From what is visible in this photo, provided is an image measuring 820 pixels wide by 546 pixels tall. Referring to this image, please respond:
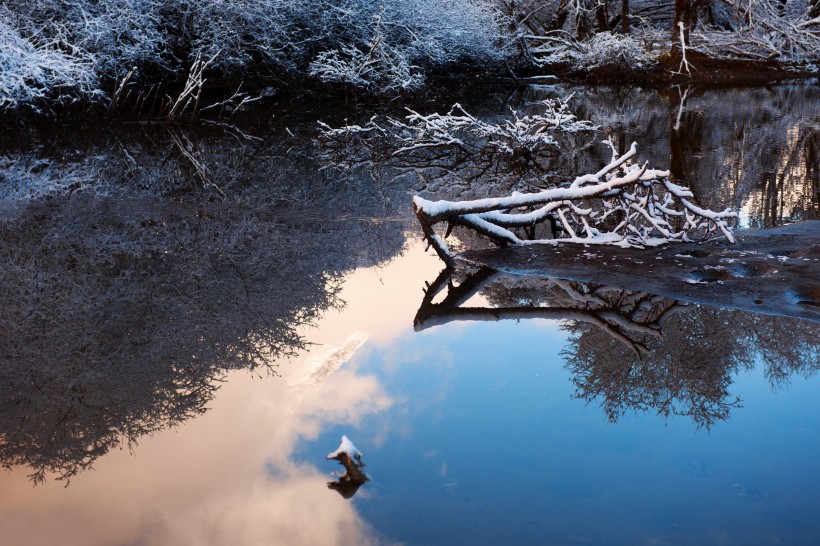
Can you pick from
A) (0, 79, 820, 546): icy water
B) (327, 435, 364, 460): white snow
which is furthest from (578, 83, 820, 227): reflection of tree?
(327, 435, 364, 460): white snow

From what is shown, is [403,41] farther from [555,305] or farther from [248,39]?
[555,305]

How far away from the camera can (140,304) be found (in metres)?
Answer: 6.70

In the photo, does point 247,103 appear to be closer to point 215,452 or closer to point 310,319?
point 310,319

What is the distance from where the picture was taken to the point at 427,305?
6.58 metres

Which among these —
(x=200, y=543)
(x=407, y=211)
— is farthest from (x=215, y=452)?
(x=407, y=211)

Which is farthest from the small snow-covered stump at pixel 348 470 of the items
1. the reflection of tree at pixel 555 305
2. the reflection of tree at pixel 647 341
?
the reflection of tree at pixel 555 305

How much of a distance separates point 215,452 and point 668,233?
14.2 ft

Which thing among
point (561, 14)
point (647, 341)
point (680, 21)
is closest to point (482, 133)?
point (647, 341)

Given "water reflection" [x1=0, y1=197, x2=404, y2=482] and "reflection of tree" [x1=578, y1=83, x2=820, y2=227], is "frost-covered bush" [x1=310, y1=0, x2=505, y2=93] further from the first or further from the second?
"water reflection" [x1=0, y1=197, x2=404, y2=482]

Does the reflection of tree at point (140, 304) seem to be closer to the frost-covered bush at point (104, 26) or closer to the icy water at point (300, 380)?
the icy water at point (300, 380)

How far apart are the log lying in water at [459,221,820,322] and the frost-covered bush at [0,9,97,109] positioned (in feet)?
34.8

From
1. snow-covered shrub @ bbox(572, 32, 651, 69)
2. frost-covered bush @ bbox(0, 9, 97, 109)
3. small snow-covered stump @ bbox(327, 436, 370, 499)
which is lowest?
snow-covered shrub @ bbox(572, 32, 651, 69)

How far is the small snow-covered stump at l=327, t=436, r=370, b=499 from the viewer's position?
399 cm

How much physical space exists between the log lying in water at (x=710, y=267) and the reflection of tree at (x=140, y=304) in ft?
4.95
